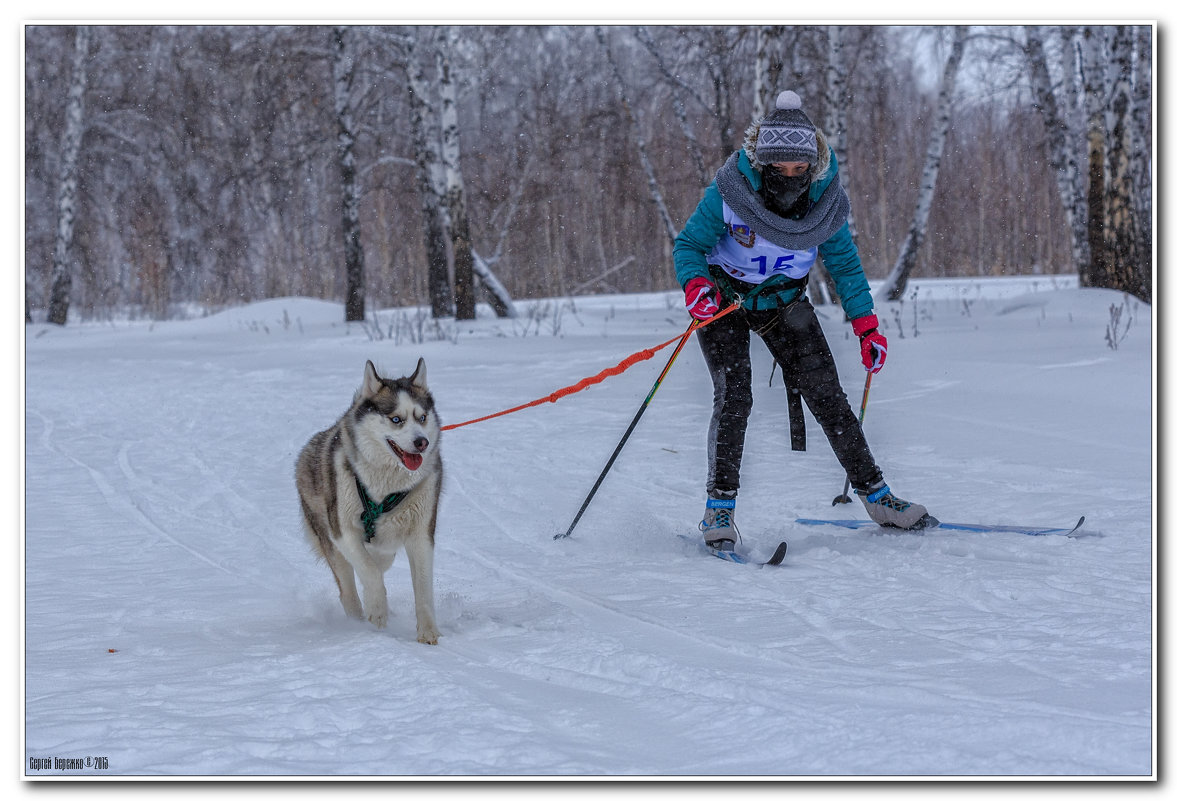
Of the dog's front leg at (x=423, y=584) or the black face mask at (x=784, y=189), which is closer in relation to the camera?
the dog's front leg at (x=423, y=584)

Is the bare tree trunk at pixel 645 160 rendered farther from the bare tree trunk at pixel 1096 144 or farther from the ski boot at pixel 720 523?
the ski boot at pixel 720 523

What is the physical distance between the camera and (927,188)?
14445mm

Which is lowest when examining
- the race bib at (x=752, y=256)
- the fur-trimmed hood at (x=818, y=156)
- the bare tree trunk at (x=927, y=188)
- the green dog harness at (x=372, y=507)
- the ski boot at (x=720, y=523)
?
the ski boot at (x=720, y=523)

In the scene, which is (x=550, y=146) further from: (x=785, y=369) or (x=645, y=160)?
(x=785, y=369)

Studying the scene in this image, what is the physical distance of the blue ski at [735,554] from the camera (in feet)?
13.1

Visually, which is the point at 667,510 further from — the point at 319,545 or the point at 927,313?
the point at 927,313

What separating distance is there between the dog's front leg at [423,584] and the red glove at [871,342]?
2078 millimetres

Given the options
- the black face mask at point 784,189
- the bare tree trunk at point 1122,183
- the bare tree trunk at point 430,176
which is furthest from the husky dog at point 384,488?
the bare tree trunk at point 430,176

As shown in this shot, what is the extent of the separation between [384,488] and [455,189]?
1111cm

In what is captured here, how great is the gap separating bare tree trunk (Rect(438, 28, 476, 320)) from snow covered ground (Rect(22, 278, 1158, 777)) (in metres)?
6.17

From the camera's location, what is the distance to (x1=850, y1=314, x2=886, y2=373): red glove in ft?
14.5

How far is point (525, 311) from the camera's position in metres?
16.4

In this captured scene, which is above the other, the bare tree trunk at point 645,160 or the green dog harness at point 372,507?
the bare tree trunk at point 645,160

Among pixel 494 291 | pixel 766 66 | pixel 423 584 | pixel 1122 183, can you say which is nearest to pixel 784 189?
pixel 423 584
